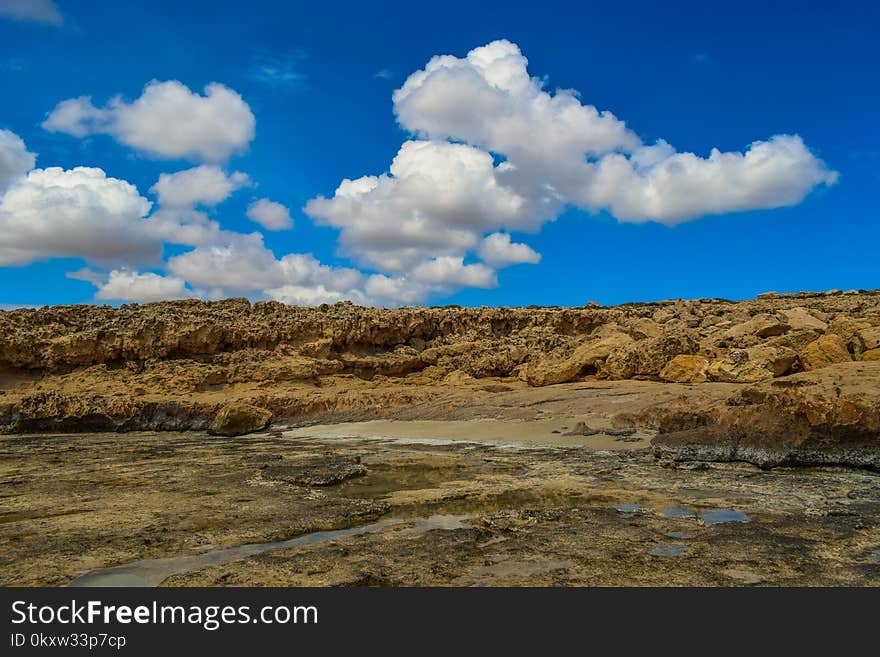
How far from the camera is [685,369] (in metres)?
18.0

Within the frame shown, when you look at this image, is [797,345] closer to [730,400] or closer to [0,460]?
[730,400]

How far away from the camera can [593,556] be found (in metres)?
5.01

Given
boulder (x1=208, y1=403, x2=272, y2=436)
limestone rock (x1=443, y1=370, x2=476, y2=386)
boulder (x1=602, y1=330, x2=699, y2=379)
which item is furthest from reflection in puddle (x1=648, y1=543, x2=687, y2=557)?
limestone rock (x1=443, y1=370, x2=476, y2=386)

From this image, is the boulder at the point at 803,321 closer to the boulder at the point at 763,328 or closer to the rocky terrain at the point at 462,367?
the rocky terrain at the point at 462,367

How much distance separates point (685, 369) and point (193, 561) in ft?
52.0

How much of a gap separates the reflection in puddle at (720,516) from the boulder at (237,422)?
15.2 m

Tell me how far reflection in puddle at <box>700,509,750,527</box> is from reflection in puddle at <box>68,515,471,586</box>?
2.47m

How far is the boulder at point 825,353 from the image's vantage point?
15548 mm

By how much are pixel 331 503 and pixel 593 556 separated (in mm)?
3595

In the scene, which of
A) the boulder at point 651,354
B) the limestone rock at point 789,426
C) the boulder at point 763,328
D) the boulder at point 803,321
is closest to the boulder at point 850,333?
the boulder at point 803,321

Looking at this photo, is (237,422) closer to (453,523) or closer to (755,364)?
(453,523)

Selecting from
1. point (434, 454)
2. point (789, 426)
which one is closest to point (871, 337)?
point (789, 426)

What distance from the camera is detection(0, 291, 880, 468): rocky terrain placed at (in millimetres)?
10273

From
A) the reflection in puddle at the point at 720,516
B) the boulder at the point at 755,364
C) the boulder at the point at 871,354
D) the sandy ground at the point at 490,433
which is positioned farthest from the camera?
the boulder at the point at 755,364
